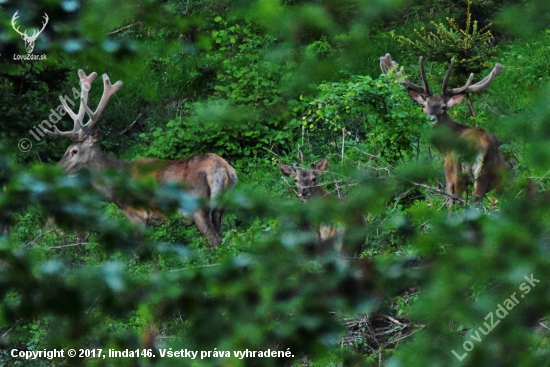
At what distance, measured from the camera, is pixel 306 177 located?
10.4m

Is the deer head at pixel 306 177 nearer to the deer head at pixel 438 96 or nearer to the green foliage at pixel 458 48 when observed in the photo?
the deer head at pixel 438 96

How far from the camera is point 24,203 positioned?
2.29 m

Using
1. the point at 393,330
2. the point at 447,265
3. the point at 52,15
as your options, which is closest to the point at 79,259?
the point at 393,330

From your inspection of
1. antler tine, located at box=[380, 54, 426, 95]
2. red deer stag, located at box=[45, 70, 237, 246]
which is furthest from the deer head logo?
antler tine, located at box=[380, 54, 426, 95]

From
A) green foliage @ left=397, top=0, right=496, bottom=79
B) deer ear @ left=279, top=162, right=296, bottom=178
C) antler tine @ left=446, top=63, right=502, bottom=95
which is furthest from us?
green foliage @ left=397, top=0, right=496, bottom=79

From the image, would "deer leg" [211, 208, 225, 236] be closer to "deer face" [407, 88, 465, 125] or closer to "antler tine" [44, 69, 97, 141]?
"deer face" [407, 88, 465, 125]

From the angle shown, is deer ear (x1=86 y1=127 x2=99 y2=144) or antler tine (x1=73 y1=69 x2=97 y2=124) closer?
antler tine (x1=73 y1=69 x2=97 y2=124)

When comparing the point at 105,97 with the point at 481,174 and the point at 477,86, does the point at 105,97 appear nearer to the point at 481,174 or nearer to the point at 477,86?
the point at 477,86

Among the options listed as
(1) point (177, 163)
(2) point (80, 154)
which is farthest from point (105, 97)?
(1) point (177, 163)

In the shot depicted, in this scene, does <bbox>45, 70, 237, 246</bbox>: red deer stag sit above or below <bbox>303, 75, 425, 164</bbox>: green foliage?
below

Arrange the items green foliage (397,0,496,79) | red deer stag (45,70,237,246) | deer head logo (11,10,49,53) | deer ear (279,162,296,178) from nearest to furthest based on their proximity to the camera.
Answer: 1. deer head logo (11,10,49,53)
2. deer ear (279,162,296,178)
3. red deer stag (45,70,237,246)
4. green foliage (397,0,496,79)

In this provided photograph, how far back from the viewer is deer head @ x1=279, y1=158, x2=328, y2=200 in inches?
404

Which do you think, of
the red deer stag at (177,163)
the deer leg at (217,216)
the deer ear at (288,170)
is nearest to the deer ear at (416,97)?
the deer ear at (288,170)

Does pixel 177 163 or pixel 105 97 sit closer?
pixel 177 163
